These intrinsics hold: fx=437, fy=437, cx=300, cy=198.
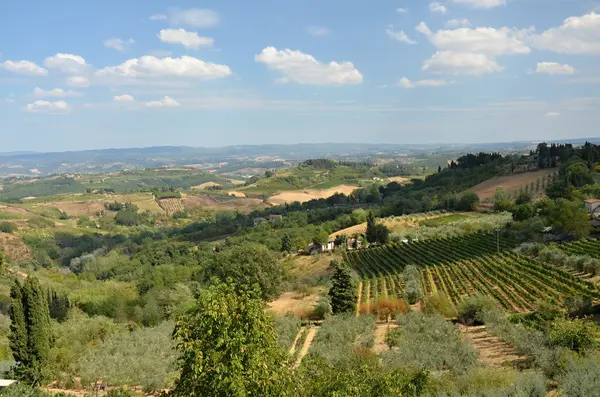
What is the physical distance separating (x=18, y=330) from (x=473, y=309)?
2733cm

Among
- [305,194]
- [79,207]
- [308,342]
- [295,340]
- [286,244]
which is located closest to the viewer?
[308,342]

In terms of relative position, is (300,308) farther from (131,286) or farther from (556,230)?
(556,230)

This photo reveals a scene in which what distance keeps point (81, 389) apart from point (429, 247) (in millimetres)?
47476

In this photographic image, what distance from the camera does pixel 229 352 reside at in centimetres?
978

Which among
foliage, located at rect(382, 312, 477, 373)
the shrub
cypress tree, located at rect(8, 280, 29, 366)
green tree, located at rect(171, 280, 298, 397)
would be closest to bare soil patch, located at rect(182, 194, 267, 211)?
the shrub

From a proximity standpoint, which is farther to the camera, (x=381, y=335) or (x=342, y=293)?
(x=342, y=293)

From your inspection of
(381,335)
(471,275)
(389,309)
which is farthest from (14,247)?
(381,335)

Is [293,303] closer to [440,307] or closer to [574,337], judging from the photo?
[440,307]

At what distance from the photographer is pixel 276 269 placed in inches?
1812

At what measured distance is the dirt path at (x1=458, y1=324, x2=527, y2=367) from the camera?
20.5 meters

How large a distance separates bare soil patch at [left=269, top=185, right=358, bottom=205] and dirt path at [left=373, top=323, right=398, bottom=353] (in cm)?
12729

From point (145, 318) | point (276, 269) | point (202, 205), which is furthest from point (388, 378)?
point (202, 205)

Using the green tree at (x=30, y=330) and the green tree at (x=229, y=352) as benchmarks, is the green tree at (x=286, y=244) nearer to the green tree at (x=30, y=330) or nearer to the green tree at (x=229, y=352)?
the green tree at (x=30, y=330)

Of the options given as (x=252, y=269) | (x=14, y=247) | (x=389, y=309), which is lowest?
(x=14, y=247)
